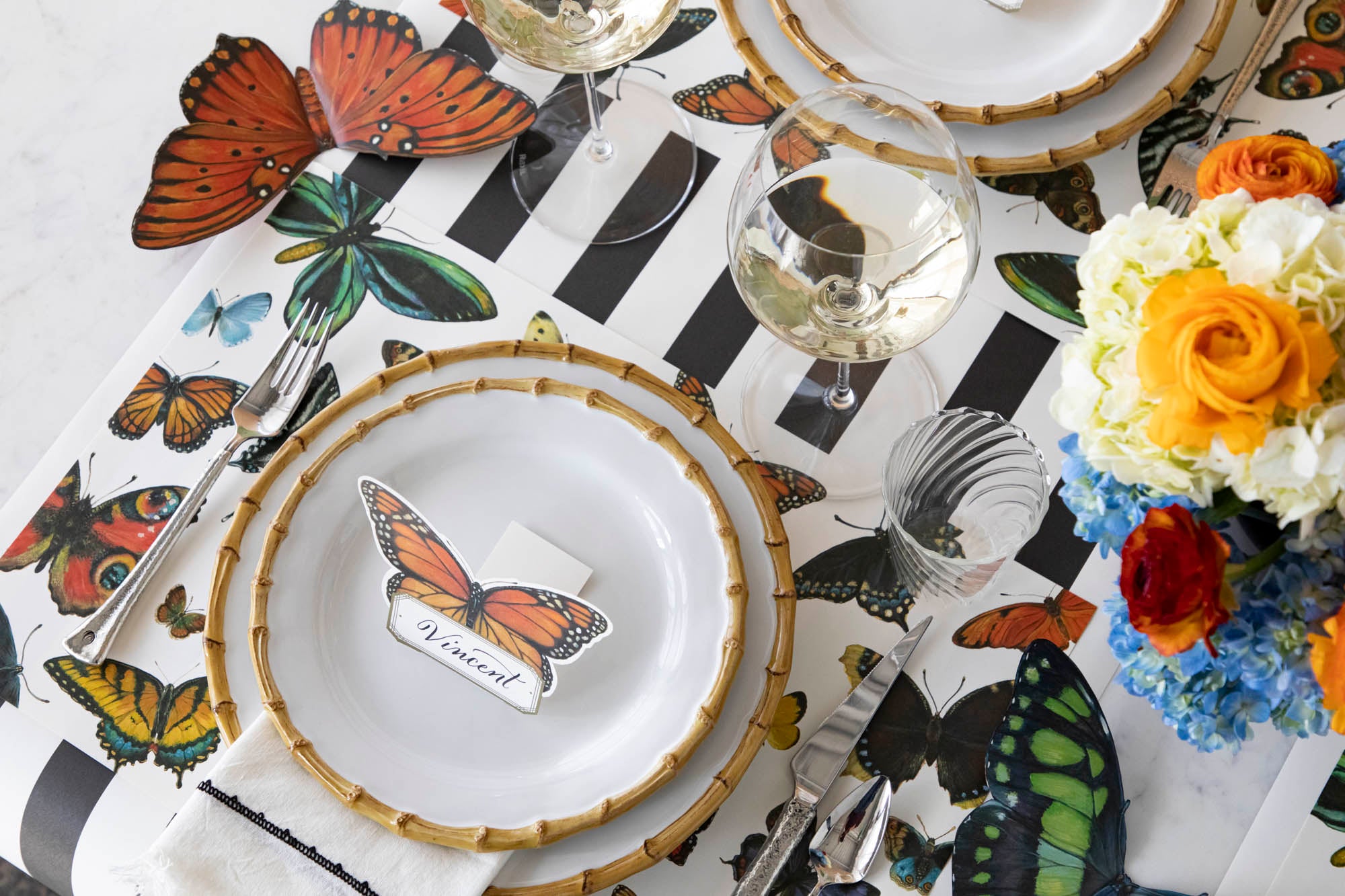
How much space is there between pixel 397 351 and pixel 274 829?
404mm

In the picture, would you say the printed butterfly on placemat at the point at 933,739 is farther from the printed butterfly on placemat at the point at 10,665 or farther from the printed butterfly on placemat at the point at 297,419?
the printed butterfly on placemat at the point at 10,665

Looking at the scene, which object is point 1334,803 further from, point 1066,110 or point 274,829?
point 274,829

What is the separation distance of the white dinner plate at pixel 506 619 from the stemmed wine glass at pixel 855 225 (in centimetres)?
15

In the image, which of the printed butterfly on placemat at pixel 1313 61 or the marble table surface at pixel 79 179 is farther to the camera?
the marble table surface at pixel 79 179

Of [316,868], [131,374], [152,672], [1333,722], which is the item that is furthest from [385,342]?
[1333,722]

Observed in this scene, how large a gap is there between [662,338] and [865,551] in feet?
0.84

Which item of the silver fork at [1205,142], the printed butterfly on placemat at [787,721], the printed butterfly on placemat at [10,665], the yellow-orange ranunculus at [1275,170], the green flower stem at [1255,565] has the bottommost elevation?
the printed butterfly on placemat at [10,665]

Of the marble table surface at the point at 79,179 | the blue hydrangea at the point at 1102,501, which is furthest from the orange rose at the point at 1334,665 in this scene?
the marble table surface at the point at 79,179

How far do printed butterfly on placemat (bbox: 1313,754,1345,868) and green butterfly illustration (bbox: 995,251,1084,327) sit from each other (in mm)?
395

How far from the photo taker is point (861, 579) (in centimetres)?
83

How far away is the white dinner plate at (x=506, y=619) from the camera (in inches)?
27.2

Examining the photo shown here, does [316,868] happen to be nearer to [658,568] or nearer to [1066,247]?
[658,568]

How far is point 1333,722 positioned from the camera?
465mm

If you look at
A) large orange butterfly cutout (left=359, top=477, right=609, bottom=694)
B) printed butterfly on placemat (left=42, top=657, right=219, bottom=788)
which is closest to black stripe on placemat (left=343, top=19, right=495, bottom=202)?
large orange butterfly cutout (left=359, top=477, right=609, bottom=694)
